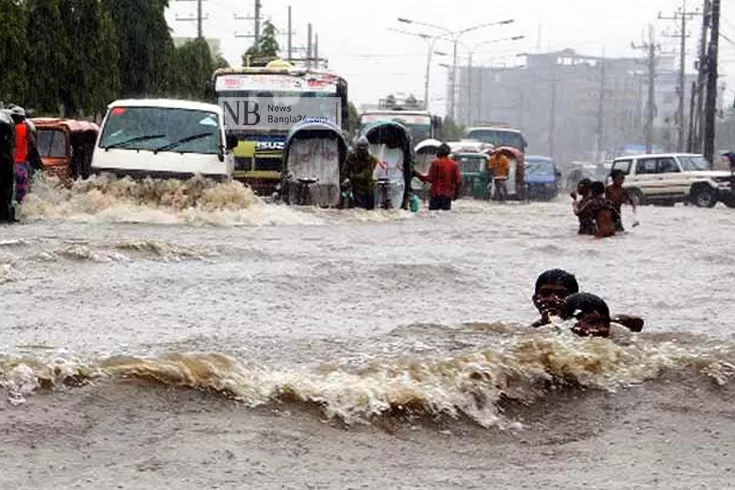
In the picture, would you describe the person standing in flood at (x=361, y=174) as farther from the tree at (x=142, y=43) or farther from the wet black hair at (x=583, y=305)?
the tree at (x=142, y=43)

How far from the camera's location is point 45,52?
32.6m

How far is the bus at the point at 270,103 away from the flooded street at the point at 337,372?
10276 mm

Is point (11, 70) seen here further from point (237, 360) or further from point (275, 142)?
point (237, 360)

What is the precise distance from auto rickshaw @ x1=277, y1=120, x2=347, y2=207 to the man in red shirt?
4.60 ft

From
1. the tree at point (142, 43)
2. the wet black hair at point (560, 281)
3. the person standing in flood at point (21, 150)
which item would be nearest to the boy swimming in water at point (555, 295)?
the wet black hair at point (560, 281)

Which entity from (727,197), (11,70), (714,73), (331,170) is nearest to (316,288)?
(331,170)

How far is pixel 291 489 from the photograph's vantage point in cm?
541

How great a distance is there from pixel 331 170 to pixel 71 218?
6.42 meters

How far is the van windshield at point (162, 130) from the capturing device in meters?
19.4

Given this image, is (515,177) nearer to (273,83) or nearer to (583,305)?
(273,83)

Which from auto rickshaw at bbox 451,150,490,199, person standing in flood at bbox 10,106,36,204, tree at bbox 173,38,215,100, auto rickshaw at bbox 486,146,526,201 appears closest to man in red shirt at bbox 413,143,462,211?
person standing in flood at bbox 10,106,36,204

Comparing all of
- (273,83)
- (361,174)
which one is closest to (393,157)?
(273,83)

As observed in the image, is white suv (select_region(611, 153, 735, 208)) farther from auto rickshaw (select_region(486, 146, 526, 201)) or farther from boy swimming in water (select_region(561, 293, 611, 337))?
boy swimming in water (select_region(561, 293, 611, 337))

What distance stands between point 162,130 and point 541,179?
2413 centimetres
